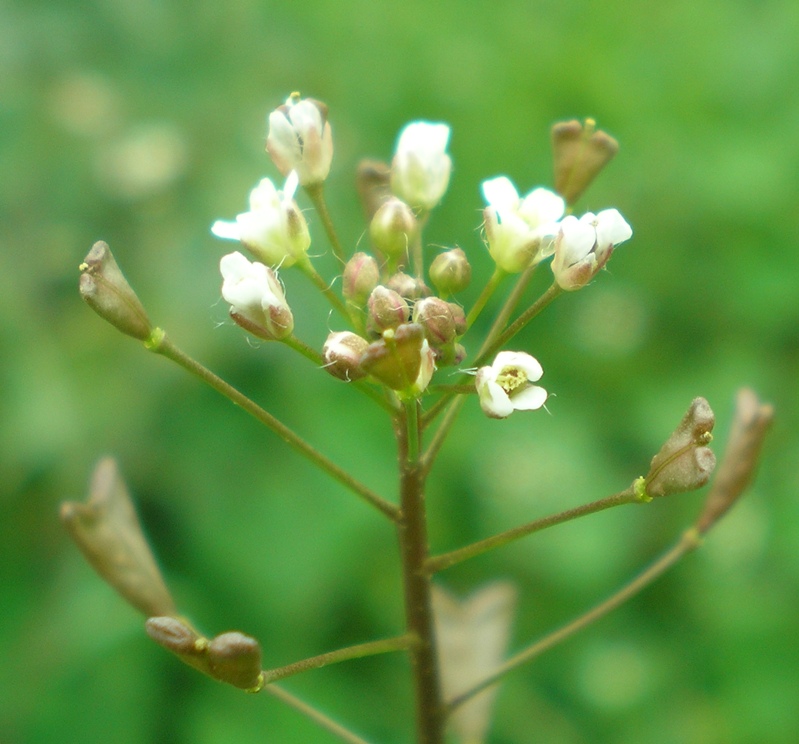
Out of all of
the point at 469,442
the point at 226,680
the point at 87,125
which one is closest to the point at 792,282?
the point at 469,442

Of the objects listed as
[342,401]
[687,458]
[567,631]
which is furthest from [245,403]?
[342,401]

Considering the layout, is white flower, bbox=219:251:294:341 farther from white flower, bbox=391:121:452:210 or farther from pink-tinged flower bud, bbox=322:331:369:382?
white flower, bbox=391:121:452:210

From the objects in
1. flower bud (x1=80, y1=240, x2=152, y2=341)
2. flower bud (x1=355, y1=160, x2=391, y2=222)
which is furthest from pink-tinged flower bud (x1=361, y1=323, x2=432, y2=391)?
flower bud (x1=355, y1=160, x2=391, y2=222)

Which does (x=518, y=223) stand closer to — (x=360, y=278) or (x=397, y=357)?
(x=360, y=278)

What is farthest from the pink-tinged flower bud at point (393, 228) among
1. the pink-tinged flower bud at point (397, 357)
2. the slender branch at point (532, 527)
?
the slender branch at point (532, 527)

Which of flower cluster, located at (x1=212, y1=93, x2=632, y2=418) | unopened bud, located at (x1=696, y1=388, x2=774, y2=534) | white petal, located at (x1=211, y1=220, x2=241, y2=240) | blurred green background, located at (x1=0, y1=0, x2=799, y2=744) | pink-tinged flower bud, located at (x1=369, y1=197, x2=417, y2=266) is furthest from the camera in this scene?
blurred green background, located at (x1=0, y1=0, x2=799, y2=744)

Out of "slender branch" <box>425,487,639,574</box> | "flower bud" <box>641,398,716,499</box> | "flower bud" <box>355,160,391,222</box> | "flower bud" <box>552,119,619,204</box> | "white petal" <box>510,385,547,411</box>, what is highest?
"flower bud" <box>552,119,619,204</box>
